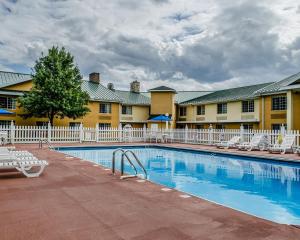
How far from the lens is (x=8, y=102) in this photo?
25.4 meters

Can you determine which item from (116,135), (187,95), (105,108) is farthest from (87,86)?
(187,95)

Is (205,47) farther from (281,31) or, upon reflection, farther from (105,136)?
(105,136)

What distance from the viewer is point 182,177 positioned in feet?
35.2

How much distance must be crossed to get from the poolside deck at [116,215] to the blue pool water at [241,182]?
207 cm

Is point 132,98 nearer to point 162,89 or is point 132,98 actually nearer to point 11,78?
point 162,89

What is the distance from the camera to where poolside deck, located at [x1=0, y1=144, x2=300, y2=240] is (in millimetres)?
3793

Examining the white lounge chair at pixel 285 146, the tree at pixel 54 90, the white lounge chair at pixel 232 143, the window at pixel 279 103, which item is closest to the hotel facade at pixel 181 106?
the window at pixel 279 103

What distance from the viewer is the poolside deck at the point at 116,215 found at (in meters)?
3.79

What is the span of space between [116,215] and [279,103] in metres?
23.1

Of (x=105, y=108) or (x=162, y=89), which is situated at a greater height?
(x=162, y=89)

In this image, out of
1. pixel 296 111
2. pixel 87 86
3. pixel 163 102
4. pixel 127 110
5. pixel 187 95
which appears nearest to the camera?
pixel 296 111

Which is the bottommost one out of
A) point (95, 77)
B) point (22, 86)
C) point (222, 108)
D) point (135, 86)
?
point (222, 108)

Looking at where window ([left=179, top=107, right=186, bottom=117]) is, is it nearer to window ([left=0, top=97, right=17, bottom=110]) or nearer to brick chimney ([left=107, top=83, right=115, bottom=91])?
brick chimney ([left=107, top=83, right=115, bottom=91])

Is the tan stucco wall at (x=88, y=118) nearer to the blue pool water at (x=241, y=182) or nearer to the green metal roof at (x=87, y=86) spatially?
the green metal roof at (x=87, y=86)
